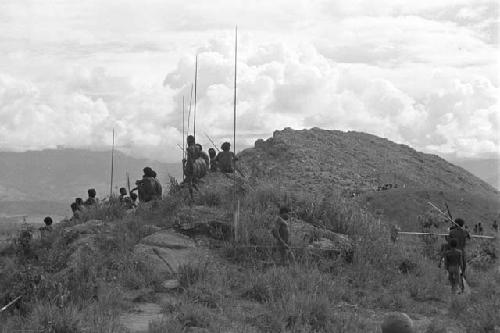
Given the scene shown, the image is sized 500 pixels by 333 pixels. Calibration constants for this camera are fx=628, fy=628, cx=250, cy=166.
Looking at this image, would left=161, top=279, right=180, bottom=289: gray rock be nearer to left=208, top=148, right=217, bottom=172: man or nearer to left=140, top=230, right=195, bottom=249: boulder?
left=140, top=230, right=195, bottom=249: boulder

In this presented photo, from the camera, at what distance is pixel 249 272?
11.3 metres

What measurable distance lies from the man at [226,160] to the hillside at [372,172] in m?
6.32

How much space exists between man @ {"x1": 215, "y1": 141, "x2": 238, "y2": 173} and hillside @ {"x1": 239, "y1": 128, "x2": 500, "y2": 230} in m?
6.32

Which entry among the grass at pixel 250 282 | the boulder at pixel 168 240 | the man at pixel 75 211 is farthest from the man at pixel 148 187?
the boulder at pixel 168 240


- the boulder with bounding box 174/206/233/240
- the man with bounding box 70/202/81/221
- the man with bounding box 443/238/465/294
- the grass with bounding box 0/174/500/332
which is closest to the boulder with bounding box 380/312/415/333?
the grass with bounding box 0/174/500/332

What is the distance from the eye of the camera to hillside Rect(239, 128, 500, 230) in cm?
2750

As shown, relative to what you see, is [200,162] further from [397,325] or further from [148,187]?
[397,325]

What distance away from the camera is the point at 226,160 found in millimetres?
16609

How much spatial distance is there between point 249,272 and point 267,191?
3.60 m

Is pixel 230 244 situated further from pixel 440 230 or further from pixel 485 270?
pixel 440 230

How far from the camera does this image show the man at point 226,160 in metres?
16.6

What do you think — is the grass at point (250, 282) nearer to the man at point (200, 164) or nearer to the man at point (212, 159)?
the man at point (200, 164)

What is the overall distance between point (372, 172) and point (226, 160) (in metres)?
19.0

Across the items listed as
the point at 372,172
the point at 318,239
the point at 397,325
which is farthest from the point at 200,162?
A: the point at 372,172
